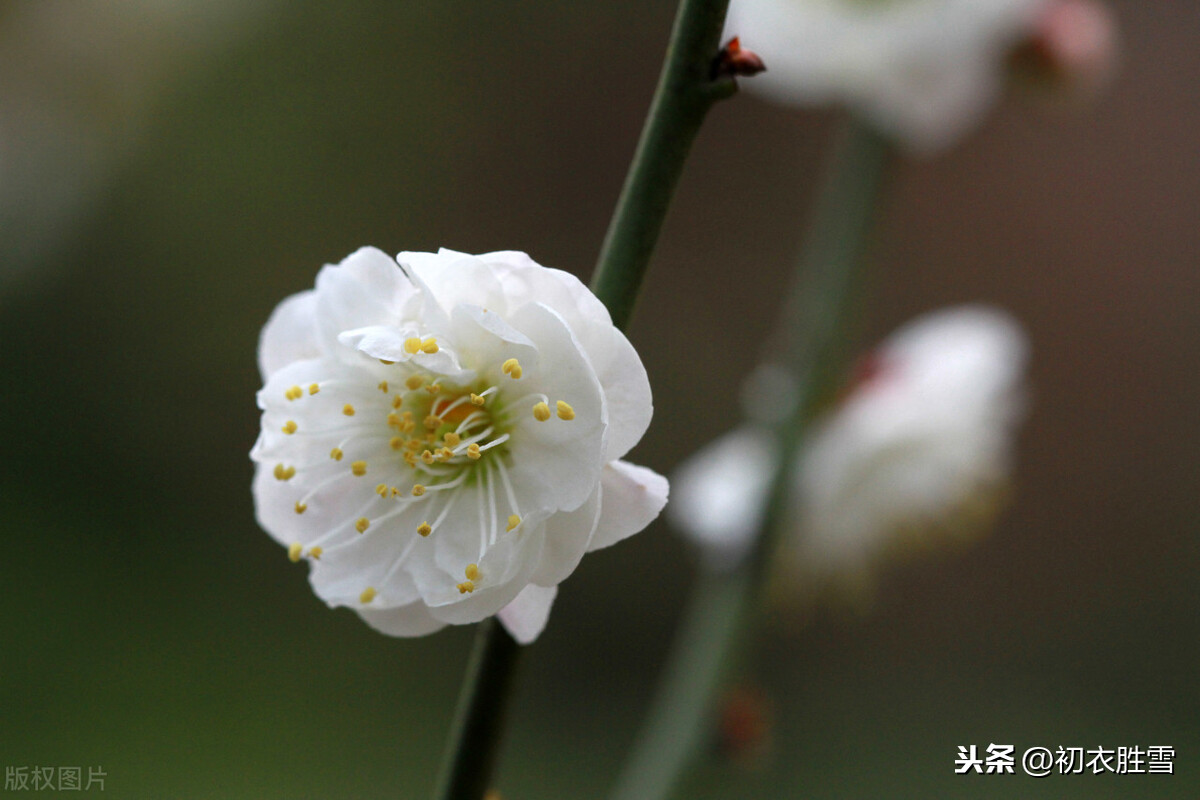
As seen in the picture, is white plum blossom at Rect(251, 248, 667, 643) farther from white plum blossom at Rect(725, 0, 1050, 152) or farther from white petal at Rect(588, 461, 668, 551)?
white plum blossom at Rect(725, 0, 1050, 152)

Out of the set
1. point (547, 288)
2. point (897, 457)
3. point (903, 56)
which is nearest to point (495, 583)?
point (547, 288)

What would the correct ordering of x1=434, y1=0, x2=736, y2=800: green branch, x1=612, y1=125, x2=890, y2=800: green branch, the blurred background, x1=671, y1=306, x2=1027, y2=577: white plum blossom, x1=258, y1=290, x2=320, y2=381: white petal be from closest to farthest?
x1=434, y1=0, x2=736, y2=800: green branch < x1=258, y1=290, x2=320, y2=381: white petal < x1=612, y1=125, x2=890, y2=800: green branch < x1=671, y1=306, x2=1027, y2=577: white plum blossom < the blurred background

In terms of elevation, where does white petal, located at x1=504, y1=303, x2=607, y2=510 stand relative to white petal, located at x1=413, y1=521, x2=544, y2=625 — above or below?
above

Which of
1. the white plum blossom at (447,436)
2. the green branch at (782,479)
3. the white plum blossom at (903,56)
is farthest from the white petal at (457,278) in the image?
the white plum blossom at (903,56)

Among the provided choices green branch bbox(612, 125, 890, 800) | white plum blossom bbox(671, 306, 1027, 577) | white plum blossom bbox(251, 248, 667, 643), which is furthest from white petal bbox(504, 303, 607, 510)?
white plum blossom bbox(671, 306, 1027, 577)


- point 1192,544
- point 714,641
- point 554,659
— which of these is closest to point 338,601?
point 714,641

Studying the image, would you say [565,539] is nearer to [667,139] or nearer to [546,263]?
[667,139]

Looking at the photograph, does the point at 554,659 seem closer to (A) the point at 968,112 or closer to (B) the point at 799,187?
(B) the point at 799,187
